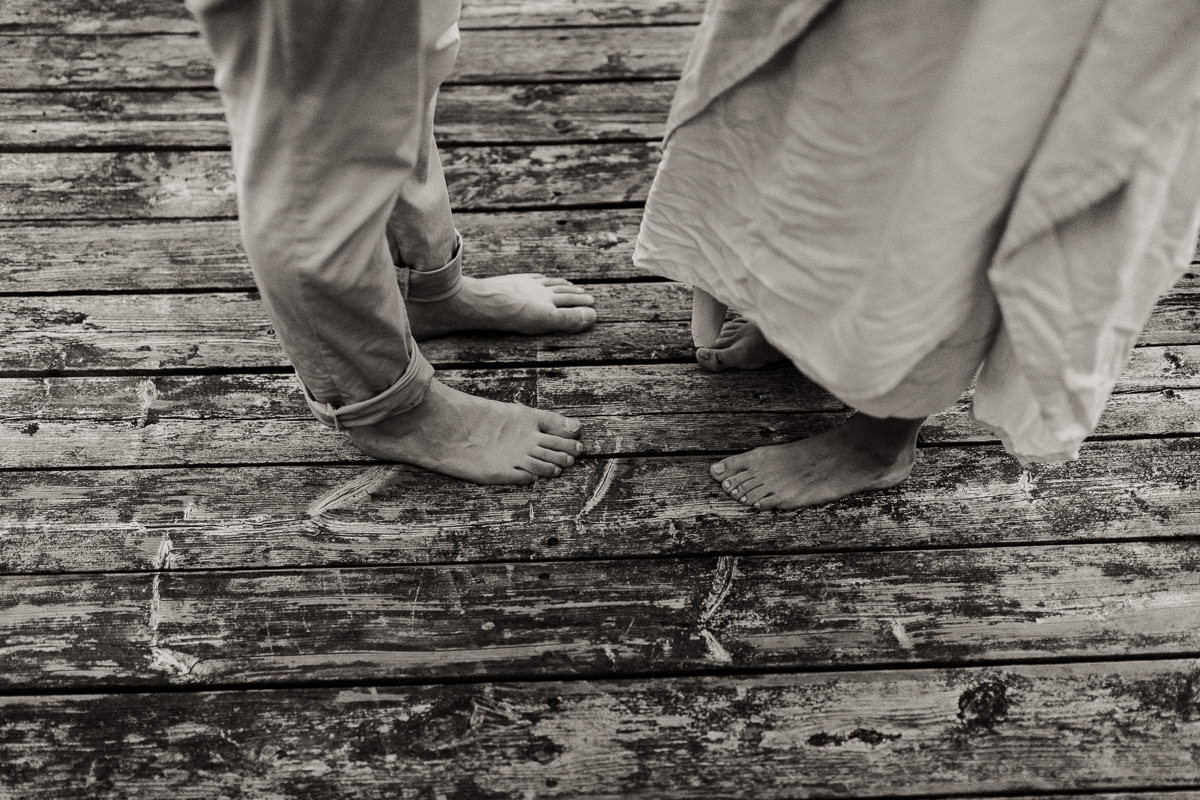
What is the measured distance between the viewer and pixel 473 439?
1336mm

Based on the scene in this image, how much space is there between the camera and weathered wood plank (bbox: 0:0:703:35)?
203 centimetres

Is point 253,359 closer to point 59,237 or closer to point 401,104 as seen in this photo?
point 59,237

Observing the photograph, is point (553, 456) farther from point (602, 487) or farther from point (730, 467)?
point (730, 467)

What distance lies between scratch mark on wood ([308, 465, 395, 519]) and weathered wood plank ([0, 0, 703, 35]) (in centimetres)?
121

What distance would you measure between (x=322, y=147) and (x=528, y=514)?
65 cm

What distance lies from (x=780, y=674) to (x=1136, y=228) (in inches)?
27.6

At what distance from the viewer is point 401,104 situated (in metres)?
0.85

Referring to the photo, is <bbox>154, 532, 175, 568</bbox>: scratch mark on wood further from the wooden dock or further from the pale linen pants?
the pale linen pants

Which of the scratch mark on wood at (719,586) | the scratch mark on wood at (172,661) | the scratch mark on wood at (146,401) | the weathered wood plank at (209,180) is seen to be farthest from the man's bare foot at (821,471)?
the scratch mark on wood at (146,401)

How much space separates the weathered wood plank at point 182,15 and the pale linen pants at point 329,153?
1077 mm

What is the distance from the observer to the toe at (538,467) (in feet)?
4.36

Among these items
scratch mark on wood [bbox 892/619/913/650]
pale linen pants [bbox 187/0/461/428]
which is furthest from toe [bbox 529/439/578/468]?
scratch mark on wood [bbox 892/619/913/650]

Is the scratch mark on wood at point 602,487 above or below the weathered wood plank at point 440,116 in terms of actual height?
below

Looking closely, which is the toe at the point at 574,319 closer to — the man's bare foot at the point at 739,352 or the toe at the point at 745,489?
the man's bare foot at the point at 739,352
